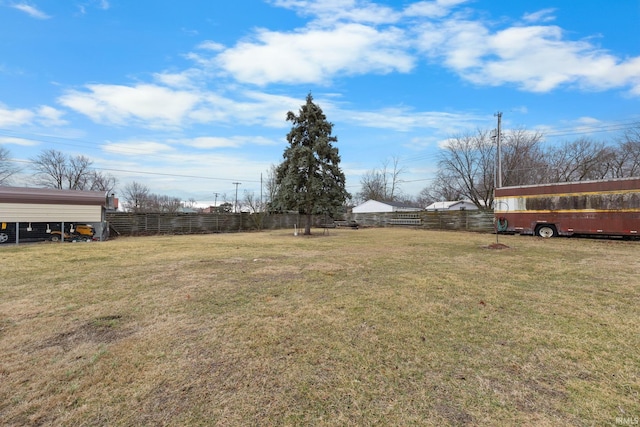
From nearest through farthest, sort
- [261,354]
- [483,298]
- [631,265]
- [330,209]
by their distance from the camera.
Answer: [261,354] → [483,298] → [631,265] → [330,209]

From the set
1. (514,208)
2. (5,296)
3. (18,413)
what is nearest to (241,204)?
(514,208)

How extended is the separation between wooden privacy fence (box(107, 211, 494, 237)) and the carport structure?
359cm

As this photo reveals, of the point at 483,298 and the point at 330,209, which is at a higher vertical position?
the point at 330,209

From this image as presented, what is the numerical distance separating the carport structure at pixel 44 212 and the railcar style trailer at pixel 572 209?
76.2 feet

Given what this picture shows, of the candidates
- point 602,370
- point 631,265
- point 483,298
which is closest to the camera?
point 602,370

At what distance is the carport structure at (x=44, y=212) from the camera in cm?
1466

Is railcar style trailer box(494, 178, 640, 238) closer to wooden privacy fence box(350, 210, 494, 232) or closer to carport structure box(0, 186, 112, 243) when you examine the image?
wooden privacy fence box(350, 210, 494, 232)

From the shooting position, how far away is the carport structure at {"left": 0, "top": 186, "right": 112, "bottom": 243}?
14.7m

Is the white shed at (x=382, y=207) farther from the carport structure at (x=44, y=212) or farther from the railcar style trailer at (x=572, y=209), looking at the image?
the carport structure at (x=44, y=212)

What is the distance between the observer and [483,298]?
A: 16.0ft

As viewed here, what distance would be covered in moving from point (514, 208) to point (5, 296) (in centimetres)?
2067

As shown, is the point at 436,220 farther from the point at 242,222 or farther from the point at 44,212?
the point at 44,212

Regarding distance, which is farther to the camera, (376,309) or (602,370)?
(376,309)

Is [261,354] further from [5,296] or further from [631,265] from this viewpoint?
[631,265]
